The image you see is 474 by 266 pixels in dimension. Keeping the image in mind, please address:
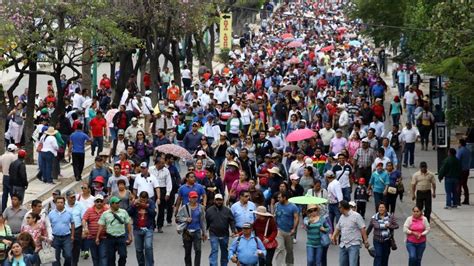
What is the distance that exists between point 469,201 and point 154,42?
17.3 m

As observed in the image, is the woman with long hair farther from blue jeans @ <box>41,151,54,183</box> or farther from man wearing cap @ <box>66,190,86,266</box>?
blue jeans @ <box>41,151,54,183</box>

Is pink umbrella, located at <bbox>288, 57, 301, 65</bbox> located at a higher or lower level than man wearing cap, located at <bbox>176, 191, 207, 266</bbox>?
higher

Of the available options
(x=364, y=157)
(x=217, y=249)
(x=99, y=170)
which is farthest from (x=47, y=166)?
(x=217, y=249)

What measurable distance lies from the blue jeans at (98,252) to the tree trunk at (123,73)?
19487 mm

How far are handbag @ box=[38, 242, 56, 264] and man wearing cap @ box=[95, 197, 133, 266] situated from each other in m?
0.99

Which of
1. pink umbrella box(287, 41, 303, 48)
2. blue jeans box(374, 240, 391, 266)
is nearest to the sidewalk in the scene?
blue jeans box(374, 240, 391, 266)

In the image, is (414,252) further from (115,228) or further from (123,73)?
(123,73)

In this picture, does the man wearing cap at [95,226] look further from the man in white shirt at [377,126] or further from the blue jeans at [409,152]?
the blue jeans at [409,152]

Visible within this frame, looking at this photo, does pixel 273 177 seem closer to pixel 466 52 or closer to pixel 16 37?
pixel 466 52

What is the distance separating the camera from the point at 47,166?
30.2 m

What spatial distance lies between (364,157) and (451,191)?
2.00 metres

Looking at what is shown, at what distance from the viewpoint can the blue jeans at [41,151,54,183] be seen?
1183 inches

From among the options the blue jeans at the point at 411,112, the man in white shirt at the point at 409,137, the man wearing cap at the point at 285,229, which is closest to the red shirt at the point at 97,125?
the man in white shirt at the point at 409,137

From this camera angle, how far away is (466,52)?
27.1m
